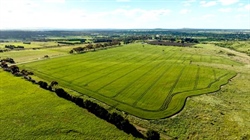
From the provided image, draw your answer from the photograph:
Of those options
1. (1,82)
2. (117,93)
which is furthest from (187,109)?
(1,82)

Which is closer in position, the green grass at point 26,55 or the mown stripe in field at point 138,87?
the mown stripe in field at point 138,87

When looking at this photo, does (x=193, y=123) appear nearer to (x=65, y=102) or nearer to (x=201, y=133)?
(x=201, y=133)

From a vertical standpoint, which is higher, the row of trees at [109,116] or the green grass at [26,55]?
the green grass at [26,55]

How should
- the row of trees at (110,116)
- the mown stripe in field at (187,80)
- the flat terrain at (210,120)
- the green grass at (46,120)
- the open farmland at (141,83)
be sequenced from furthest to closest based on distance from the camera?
1. the mown stripe in field at (187,80)
2. the open farmland at (141,83)
3. the flat terrain at (210,120)
4. the green grass at (46,120)
5. the row of trees at (110,116)

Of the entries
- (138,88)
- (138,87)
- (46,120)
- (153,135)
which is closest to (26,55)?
(138,87)

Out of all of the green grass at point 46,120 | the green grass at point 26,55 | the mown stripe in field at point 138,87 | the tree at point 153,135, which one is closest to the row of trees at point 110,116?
the tree at point 153,135

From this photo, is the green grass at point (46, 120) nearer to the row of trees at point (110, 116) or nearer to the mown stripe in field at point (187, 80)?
the row of trees at point (110, 116)

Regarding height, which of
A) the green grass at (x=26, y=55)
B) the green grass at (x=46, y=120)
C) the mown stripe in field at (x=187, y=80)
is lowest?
the green grass at (x=46, y=120)

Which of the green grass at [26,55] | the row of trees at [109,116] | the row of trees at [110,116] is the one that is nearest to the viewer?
the row of trees at [110,116]

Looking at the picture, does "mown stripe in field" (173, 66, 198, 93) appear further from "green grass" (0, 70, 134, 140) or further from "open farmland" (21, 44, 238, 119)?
"green grass" (0, 70, 134, 140)
